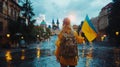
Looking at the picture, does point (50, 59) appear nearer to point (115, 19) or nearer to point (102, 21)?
point (115, 19)

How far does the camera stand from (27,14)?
260ft

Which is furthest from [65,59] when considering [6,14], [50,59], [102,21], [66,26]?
[102,21]

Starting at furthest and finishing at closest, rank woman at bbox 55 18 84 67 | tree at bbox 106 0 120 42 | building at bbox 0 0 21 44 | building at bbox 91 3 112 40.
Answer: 1. building at bbox 91 3 112 40
2. tree at bbox 106 0 120 42
3. building at bbox 0 0 21 44
4. woman at bbox 55 18 84 67

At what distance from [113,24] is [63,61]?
5761 centimetres

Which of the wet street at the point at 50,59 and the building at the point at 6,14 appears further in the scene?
the building at the point at 6,14

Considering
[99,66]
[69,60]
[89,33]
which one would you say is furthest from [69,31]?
[99,66]

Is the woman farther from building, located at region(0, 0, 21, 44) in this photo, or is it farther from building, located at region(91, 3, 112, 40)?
building, located at region(91, 3, 112, 40)

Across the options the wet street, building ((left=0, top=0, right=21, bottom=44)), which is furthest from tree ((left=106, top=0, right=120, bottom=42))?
the wet street

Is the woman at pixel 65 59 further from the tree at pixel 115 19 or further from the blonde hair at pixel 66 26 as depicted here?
the tree at pixel 115 19

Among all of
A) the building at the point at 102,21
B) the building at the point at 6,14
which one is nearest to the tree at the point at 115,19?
the building at the point at 6,14

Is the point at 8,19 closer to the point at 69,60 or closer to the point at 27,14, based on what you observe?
the point at 27,14

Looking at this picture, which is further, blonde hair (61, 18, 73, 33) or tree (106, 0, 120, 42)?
tree (106, 0, 120, 42)

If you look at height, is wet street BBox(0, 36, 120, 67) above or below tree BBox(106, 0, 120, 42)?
below

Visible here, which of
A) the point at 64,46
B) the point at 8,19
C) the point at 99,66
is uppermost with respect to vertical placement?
the point at 8,19
